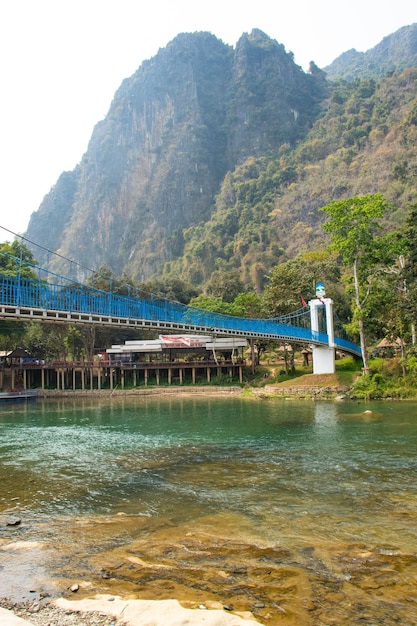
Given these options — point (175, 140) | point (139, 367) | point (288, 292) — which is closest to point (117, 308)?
point (139, 367)

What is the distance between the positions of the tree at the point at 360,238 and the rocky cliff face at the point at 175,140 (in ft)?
362

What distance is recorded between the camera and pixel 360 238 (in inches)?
1414

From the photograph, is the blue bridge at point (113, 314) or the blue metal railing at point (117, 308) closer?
the blue bridge at point (113, 314)

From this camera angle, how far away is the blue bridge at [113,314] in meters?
22.7

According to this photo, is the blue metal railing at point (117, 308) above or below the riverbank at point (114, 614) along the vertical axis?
above

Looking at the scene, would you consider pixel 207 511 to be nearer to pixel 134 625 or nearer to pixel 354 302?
pixel 134 625

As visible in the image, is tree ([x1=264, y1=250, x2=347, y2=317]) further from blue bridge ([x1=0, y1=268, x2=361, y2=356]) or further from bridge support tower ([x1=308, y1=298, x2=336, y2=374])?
bridge support tower ([x1=308, y1=298, x2=336, y2=374])

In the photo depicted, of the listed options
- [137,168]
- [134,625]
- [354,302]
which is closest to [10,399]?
[354,302]

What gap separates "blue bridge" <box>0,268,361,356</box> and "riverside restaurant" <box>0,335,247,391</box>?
719 cm

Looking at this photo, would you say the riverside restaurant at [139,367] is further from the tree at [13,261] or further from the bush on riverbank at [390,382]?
the bush on riverbank at [390,382]

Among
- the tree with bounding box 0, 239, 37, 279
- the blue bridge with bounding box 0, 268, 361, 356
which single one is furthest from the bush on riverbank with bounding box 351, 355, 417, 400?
the tree with bounding box 0, 239, 37, 279

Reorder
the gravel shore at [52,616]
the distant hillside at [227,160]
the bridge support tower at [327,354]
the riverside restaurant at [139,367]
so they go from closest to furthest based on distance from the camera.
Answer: the gravel shore at [52,616], the bridge support tower at [327,354], the riverside restaurant at [139,367], the distant hillside at [227,160]

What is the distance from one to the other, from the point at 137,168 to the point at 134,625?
175786 mm

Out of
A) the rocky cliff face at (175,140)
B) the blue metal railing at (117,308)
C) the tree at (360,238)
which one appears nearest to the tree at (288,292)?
the blue metal railing at (117,308)
